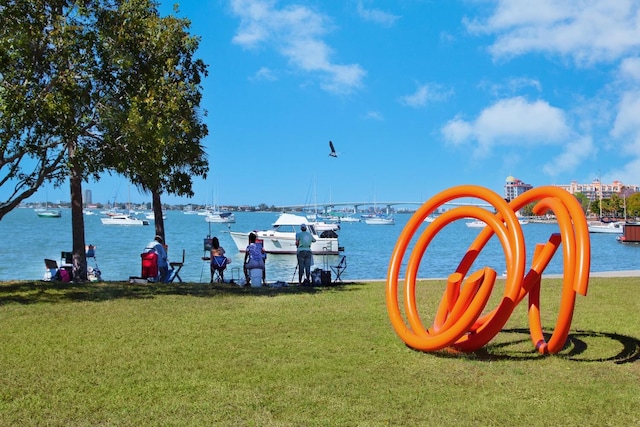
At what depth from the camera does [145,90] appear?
14906 millimetres

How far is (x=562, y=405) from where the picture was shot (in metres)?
6.10

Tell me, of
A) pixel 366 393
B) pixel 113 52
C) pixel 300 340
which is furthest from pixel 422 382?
pixel 113 52

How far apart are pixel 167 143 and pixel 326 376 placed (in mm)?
8674

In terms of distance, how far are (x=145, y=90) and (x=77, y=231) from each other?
4243mm

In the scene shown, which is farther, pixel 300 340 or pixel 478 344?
pixel 300 340

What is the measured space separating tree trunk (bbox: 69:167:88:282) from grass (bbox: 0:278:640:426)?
180 inches

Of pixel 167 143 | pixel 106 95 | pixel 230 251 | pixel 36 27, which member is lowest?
pixel 230 251

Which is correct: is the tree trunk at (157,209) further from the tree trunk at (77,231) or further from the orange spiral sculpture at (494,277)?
the orange spiral sculpture at (494,277)

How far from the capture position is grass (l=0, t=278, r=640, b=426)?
5793mm

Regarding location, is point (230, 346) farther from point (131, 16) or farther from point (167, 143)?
point (131, 16)

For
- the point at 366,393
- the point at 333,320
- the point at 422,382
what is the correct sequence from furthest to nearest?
the point at 333,320 < the point at 422,382 < the point at 366,393

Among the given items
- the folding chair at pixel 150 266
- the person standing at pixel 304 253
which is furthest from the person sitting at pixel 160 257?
the person standing at pixel 304 253

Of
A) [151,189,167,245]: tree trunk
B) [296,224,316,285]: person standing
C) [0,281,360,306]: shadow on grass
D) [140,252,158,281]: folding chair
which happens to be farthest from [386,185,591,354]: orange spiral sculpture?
[151,189,167,245]: tree trunk

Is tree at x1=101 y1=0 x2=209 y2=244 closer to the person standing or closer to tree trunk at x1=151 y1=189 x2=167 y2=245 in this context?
tree trunk at x1=151 y1=189 x2=167 y2=245
